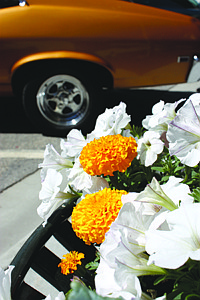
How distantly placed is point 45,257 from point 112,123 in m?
0.50

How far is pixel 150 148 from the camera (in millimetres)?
1200

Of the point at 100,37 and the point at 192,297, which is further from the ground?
the point at 192,297

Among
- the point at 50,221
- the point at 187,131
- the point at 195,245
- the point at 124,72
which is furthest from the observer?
the point at 124,72

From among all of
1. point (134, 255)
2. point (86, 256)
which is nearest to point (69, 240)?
point (86, 256)

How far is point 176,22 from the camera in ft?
12.6

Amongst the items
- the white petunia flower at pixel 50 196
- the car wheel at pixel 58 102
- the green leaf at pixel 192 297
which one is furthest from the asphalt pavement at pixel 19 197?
the green leaf at pixel 192 297

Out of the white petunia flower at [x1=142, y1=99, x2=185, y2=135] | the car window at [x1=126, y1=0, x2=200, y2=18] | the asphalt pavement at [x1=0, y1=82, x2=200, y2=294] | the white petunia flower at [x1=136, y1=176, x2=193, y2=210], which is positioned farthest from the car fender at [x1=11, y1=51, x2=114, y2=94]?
the white petunia flower at [x1=136, y1=176, x2=193, y2=210]

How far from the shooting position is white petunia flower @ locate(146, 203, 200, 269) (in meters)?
0.60

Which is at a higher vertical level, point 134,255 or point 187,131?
point 187,131

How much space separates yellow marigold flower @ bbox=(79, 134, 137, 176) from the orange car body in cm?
283

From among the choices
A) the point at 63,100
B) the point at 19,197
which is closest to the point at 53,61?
the point at 63,100

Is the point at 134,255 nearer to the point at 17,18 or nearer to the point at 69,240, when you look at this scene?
the point at 69,240

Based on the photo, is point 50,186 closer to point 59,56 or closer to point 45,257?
point 45,257

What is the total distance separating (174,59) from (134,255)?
3545 mm
